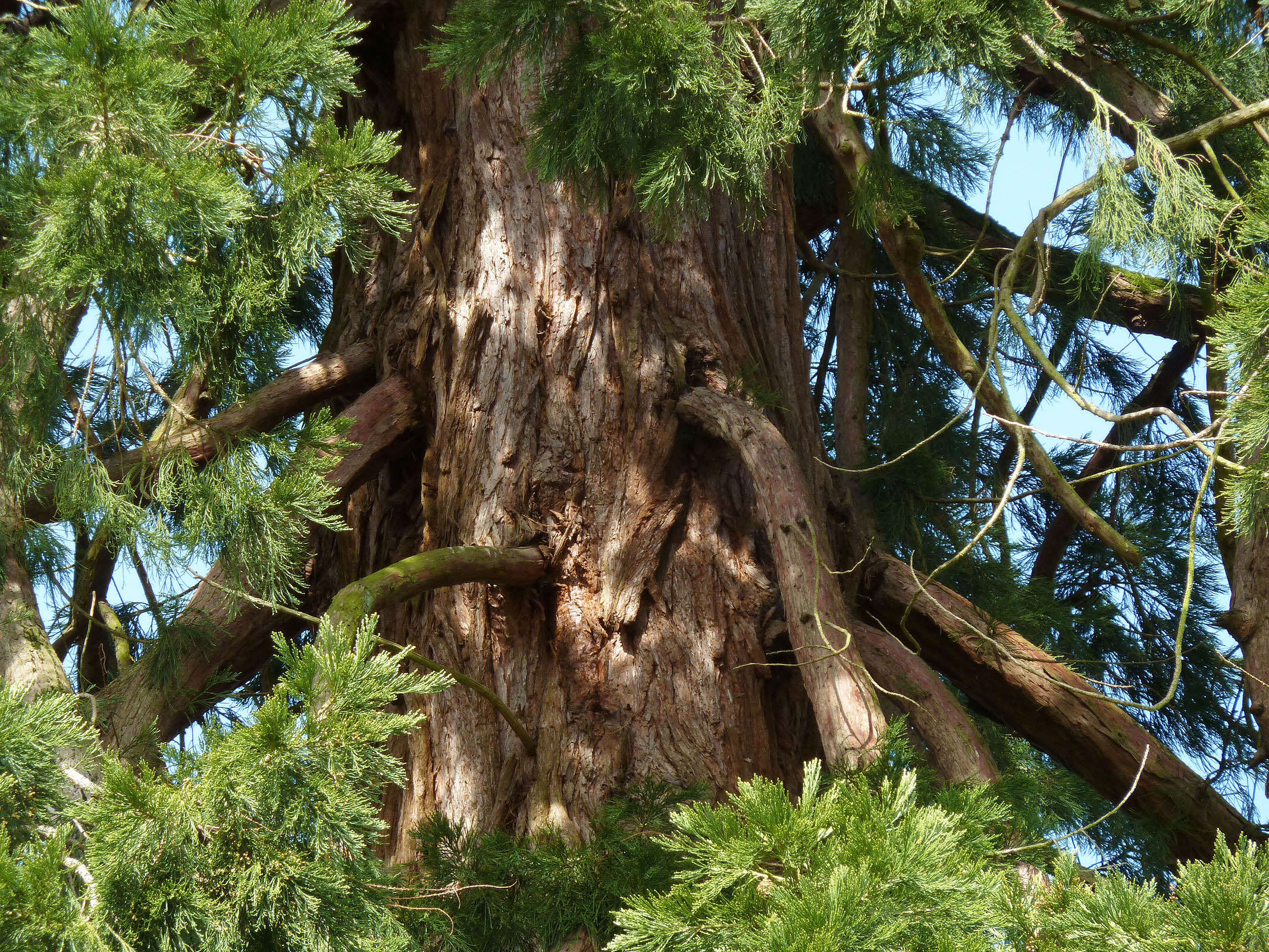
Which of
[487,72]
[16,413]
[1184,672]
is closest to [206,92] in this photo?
[487,72]

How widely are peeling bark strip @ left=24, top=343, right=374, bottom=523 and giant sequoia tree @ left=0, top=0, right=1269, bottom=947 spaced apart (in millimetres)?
17

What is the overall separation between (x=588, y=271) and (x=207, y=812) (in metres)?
1.88

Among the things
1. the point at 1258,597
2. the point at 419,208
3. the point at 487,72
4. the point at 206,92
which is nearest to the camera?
the point at 206,92

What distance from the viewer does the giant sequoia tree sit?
188 centimetres

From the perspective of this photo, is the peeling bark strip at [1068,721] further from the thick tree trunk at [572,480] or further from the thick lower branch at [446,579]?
the thick lower branch at [446,579]

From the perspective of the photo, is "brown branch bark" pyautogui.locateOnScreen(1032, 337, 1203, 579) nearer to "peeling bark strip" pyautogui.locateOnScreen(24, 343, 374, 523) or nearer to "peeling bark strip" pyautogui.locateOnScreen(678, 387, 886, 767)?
"peeling bark strip" pyautogui.locateOnScreen(678, 387, 886, 767)

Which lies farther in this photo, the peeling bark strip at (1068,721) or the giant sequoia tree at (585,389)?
the peeling bark strip at (1068,721)

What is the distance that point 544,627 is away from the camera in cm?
269

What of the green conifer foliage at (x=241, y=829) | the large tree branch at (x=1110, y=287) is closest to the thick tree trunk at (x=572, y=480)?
the large tree branch at (x=1110, y=287)

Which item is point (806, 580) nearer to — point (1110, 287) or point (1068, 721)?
point (1068, 721)

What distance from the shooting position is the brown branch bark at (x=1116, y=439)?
377 centimetres

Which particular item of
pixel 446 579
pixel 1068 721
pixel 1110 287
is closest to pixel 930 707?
pixel 1068 721

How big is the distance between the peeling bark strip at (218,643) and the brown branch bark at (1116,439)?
210cm

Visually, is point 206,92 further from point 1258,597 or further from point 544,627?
point 1258,597
